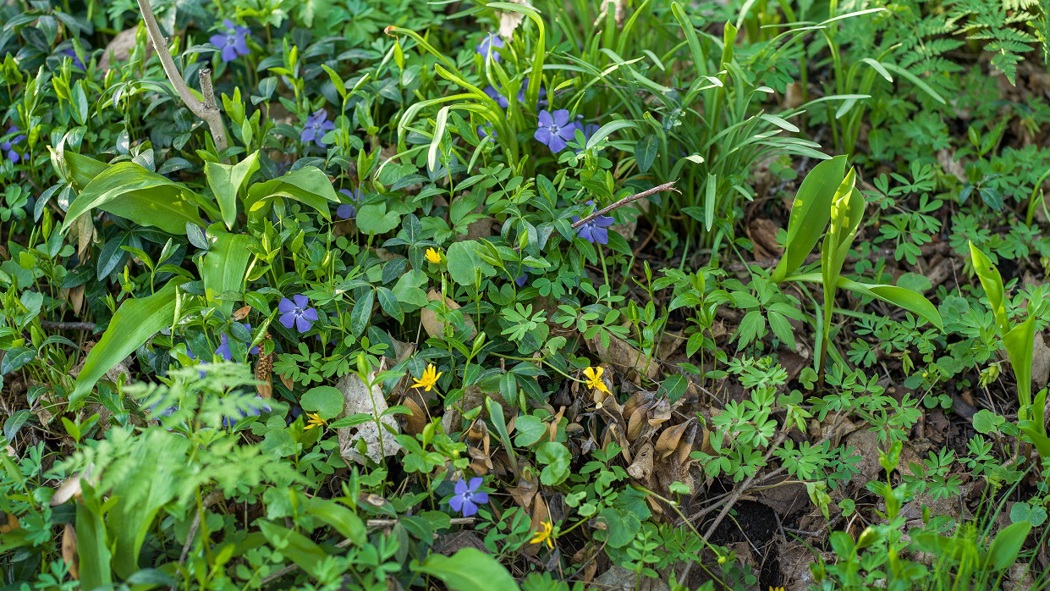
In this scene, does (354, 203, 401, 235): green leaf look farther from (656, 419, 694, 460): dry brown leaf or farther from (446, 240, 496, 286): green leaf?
(656, 419, 694, 460): dry brown leaf

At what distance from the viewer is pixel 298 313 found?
6.63ft

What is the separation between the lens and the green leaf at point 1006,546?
176 centimetres

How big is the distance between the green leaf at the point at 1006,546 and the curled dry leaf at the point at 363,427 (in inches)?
51.3

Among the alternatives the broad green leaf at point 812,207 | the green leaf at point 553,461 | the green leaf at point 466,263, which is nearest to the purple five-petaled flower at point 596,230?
the green leaf at point 466,263

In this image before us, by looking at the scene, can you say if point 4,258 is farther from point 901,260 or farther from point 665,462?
point 901,260

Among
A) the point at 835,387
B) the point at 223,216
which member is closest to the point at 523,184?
the point at 223,216

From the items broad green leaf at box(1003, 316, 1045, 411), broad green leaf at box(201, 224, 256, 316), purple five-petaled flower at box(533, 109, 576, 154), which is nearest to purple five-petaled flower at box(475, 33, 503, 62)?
purple five-petaled flower at box(533, 109, 576, 154)

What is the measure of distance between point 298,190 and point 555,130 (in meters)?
0.70

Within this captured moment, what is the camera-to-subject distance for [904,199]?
2635 mm

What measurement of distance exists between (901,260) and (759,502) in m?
0.98

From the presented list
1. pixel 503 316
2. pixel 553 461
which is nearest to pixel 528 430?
pixel 553 461

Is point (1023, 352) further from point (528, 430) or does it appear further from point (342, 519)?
point (342, 519)

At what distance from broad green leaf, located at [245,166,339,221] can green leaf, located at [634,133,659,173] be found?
0.81 m

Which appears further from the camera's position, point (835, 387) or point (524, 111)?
point (524, 111)
